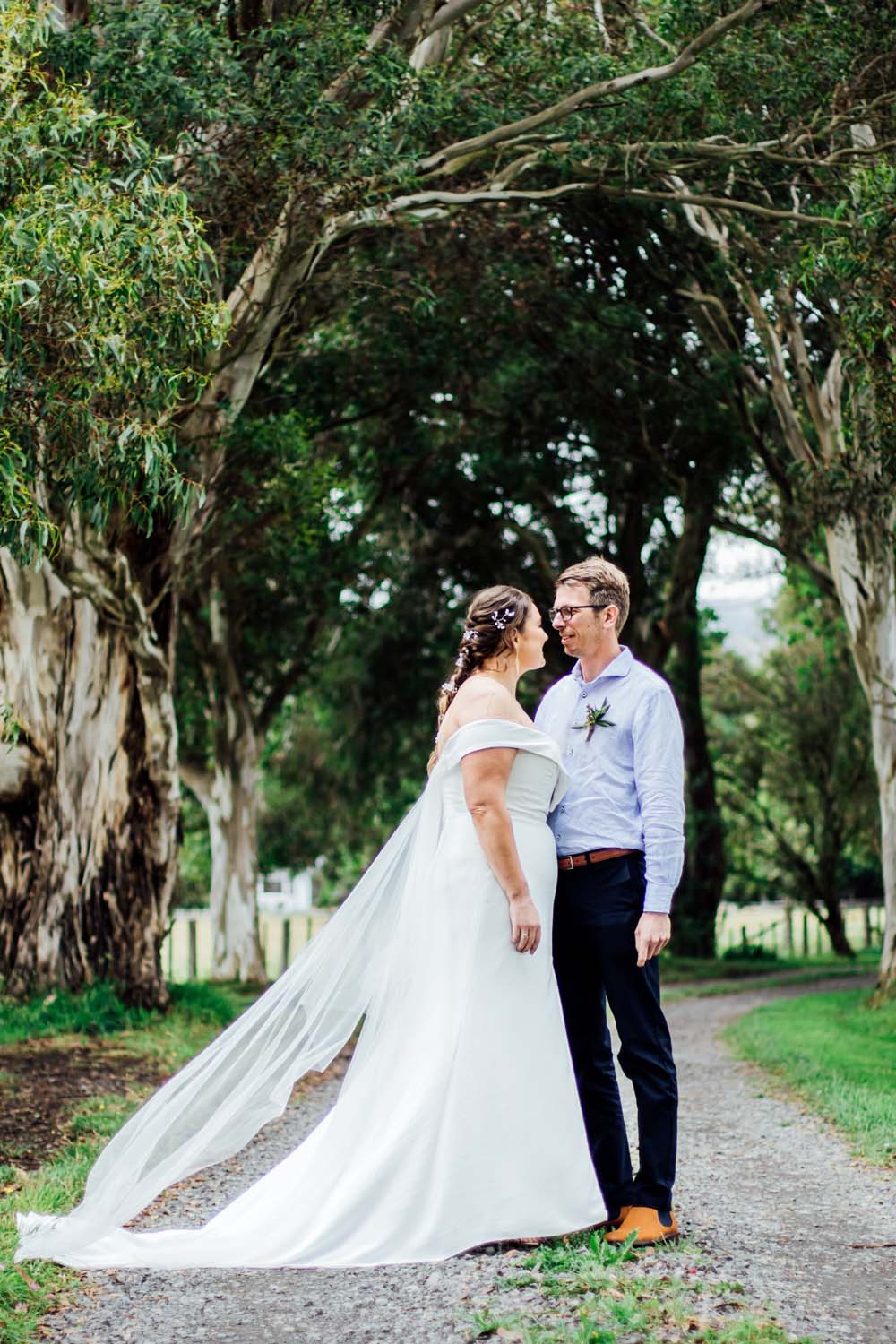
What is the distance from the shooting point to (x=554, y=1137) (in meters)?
4.52

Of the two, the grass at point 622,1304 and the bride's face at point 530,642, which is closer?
the grass at point 622,1304

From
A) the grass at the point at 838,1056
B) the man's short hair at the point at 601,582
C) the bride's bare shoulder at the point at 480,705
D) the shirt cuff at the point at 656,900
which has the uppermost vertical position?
the man's short hair at the point at 601,582

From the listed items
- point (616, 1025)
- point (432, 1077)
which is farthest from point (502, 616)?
point (432, 1077)

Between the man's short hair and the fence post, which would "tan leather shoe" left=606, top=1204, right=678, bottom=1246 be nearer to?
the man's short hair

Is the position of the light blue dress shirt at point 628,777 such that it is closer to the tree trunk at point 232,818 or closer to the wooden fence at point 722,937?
the wooden fence at point 722,937

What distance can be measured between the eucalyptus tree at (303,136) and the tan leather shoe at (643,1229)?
505 centimetres

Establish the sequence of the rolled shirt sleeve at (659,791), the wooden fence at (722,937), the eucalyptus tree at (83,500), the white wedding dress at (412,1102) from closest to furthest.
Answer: the white wedding dress at (412,1102) → the rolled shirt sleeve at (659,791) → the eucalyptus tree at (83,500) → the wooden fence at (722,937)

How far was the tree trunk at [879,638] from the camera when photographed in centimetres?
1338

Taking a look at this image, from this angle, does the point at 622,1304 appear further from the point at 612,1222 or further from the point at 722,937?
the point at 722,937

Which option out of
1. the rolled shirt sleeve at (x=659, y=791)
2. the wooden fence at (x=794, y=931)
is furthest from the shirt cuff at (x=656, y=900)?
the wooden fence at (x=794, y=931)

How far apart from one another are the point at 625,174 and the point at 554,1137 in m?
8.35

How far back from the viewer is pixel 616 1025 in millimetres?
4598

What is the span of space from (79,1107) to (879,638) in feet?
31.2

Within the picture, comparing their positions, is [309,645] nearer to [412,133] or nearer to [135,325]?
[412,133]
